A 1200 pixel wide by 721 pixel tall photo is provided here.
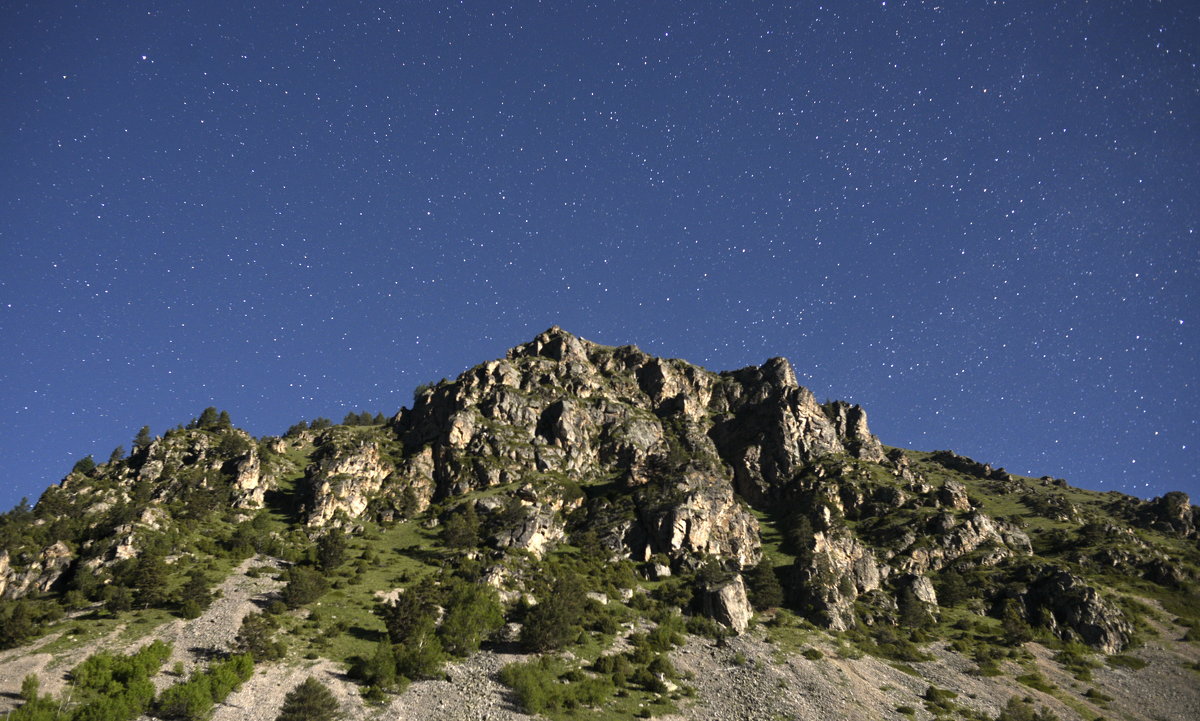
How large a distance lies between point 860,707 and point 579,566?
56.4 m

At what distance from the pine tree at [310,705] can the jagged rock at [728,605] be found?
196 feet

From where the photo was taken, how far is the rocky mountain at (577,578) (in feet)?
219

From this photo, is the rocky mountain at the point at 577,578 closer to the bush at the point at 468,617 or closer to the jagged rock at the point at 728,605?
the jagged rock at the point at 728,605

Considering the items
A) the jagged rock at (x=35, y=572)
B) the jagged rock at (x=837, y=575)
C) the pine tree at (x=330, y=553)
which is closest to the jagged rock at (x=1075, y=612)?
the jagged rock at (x=837, y=575)

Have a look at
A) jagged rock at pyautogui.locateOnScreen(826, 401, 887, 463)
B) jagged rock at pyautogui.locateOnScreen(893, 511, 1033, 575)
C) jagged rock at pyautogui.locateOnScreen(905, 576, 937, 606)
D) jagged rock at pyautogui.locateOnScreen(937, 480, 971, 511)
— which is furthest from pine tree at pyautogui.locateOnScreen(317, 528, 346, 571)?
jagged rock at pyautogui.locateOnScreen(826, 401, 887, 463)

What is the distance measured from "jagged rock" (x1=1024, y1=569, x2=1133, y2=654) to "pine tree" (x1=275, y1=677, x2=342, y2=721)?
114 metres

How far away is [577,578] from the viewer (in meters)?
104

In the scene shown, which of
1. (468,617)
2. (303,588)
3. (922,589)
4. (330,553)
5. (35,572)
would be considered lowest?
(468,617)

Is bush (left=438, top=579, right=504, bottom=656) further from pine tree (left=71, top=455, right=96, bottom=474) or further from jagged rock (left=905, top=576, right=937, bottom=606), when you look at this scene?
pine tree (left=71, top=455, right=96, bottom=474)

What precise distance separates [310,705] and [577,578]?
54282 millimetres

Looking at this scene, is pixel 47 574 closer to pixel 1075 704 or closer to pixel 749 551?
pixel 749 551

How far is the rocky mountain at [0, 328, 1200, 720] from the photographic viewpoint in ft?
219

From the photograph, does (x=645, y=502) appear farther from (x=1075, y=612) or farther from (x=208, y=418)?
(x=208, y=418)

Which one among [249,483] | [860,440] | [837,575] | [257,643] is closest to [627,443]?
[837,575]
